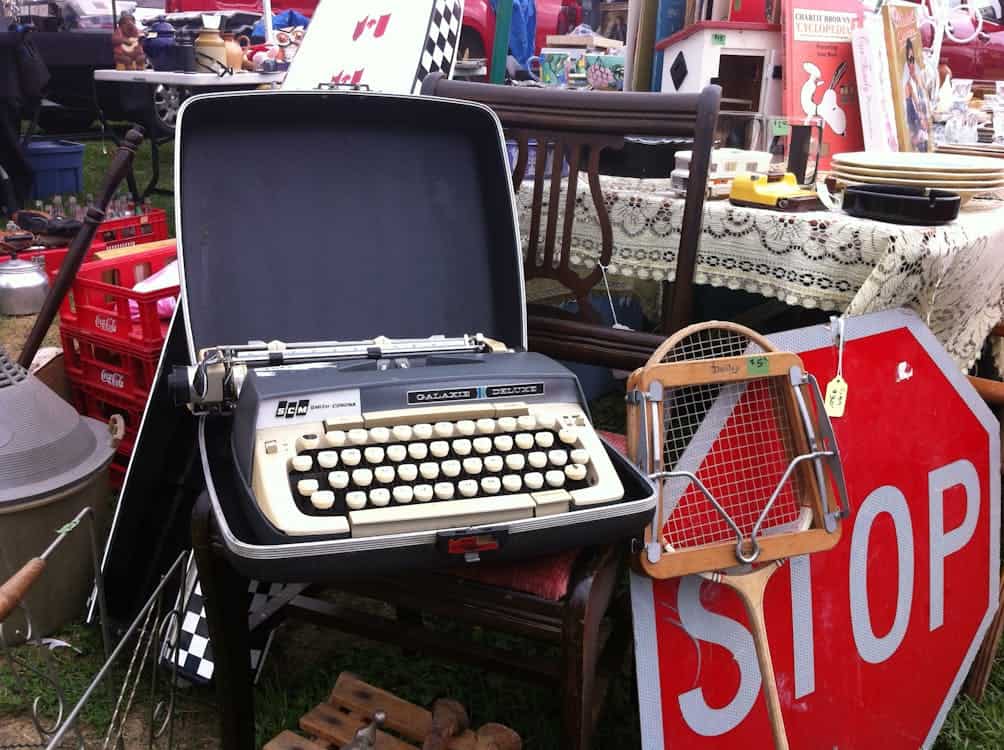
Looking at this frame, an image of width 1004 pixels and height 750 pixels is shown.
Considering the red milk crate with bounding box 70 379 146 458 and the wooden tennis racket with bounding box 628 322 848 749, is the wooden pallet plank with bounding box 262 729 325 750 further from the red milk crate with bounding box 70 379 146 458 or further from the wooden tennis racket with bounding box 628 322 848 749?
the red milk crate with bounding box 70 379 146 458

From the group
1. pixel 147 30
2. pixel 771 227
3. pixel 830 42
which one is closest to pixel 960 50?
pixel 830 42

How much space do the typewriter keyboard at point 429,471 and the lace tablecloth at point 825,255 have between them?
770mm

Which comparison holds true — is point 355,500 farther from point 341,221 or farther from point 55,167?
point 55,167

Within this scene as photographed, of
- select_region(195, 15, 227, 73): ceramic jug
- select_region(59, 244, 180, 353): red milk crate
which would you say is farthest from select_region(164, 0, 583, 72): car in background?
select_region(59, 244, 180, 353): red milk crate

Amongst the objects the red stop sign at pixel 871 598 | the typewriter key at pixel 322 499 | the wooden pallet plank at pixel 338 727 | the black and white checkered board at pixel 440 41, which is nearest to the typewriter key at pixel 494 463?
the typewriter key at pixel 322 499

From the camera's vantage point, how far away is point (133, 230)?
147 inches

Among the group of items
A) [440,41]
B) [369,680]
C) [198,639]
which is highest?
[440,41]

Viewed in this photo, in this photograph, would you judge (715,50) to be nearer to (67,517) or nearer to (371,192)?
(371,192)

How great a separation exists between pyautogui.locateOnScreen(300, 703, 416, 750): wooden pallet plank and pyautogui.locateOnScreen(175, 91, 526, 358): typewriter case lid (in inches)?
27.9

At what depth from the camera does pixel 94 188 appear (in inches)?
271

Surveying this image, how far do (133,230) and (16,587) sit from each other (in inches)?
115

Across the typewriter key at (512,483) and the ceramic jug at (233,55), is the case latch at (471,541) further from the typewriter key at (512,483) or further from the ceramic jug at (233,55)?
the ceramic jug at (233,55)

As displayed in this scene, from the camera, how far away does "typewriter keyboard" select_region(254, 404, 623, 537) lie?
128cm

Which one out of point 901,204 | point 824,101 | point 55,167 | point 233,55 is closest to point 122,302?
point 901,204
